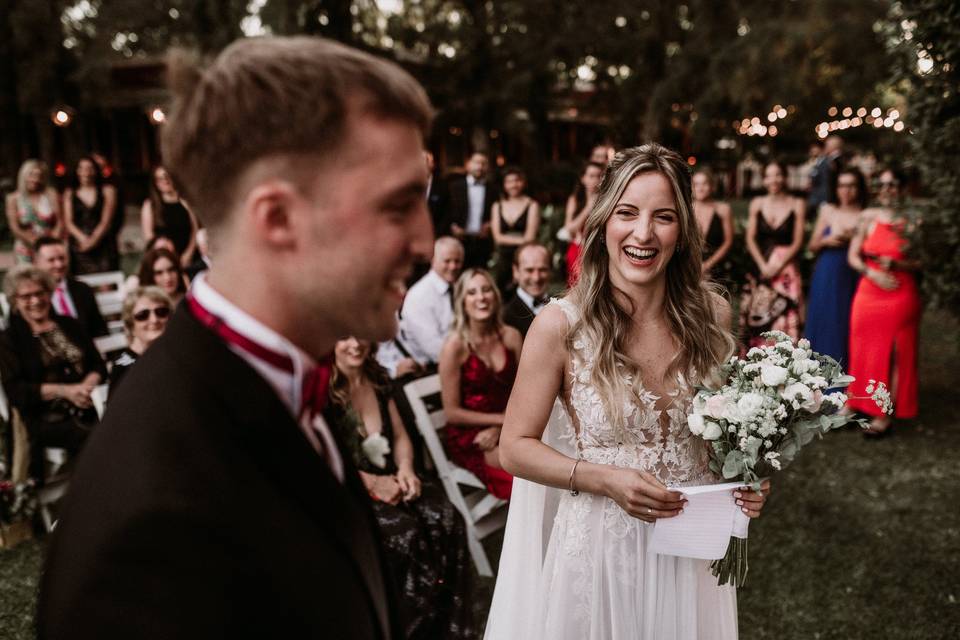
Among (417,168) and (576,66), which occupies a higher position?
(576,66)

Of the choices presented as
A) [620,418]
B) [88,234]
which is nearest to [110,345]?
[88,234]

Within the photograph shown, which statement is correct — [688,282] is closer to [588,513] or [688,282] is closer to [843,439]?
[588,513]

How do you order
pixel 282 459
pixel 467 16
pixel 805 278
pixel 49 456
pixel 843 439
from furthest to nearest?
pixel 467 16 < pixel 805 278 < pixel 843 439 < pixel 49 456 < pixel 282 459

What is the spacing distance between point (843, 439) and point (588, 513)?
485 cm

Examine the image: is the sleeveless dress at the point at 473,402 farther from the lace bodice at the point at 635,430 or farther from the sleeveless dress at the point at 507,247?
the sleeveless dress at the point at 507,247

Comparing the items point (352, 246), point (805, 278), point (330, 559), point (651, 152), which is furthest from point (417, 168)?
point (805, 278)

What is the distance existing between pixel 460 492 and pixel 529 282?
5.76 feet

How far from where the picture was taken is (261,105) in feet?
3.15

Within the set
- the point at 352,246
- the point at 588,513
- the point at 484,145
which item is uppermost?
the point at 484,145

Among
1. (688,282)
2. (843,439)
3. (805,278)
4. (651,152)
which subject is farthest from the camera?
(805,278)

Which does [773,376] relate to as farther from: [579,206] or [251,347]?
[579,206]

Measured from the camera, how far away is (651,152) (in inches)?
94.7

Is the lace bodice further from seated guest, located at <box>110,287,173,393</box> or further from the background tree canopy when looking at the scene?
the background tree canopy

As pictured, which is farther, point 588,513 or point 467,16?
point 467,16
